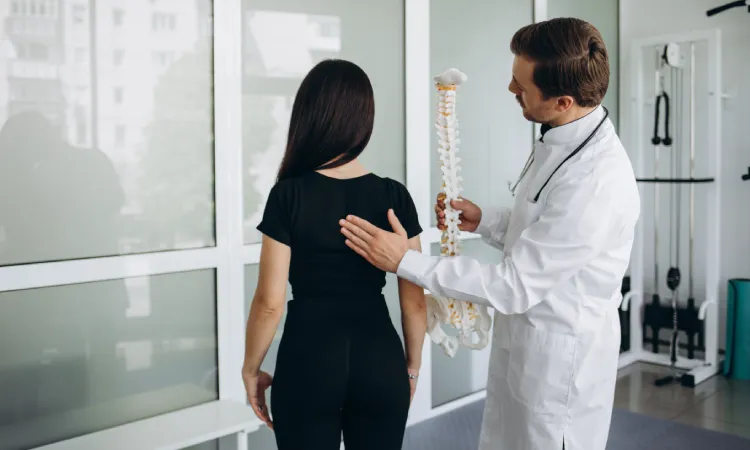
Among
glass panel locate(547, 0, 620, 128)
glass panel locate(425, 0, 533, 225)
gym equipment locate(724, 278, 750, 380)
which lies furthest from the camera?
glass panel locate(547, 0, 620, 128)

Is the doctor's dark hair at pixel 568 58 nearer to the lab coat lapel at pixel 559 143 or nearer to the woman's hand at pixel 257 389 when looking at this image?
the lab coat lapel at pixel 559 143

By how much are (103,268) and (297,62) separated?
108 centimetres

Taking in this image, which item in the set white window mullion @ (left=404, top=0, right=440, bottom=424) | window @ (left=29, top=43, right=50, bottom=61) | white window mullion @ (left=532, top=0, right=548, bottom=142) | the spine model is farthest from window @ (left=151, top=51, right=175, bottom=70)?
white window mullion @ (left=532, top=0, right=548, bottom=142)

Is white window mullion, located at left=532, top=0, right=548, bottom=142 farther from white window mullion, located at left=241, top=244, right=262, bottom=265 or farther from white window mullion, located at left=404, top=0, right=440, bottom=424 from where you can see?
white window mullion, located at left=241, top=244, right=262, bottom=265

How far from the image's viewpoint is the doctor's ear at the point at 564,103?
5.47 feet

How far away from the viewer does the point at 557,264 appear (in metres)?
1.60

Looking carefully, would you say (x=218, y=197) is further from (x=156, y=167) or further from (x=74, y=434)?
(x=74, y=434)

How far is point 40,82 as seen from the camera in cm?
209

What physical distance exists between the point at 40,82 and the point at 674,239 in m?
3.82

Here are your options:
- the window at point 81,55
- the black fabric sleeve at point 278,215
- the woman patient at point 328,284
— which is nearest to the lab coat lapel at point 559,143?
the woman patient at point 328,284

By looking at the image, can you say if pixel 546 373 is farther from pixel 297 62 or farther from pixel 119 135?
pixel 297 62

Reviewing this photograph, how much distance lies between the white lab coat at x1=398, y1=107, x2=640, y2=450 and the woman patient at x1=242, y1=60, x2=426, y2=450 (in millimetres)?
174

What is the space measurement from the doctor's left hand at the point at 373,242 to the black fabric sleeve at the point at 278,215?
11 centimetres

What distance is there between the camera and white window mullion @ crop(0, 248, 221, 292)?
2051mm
